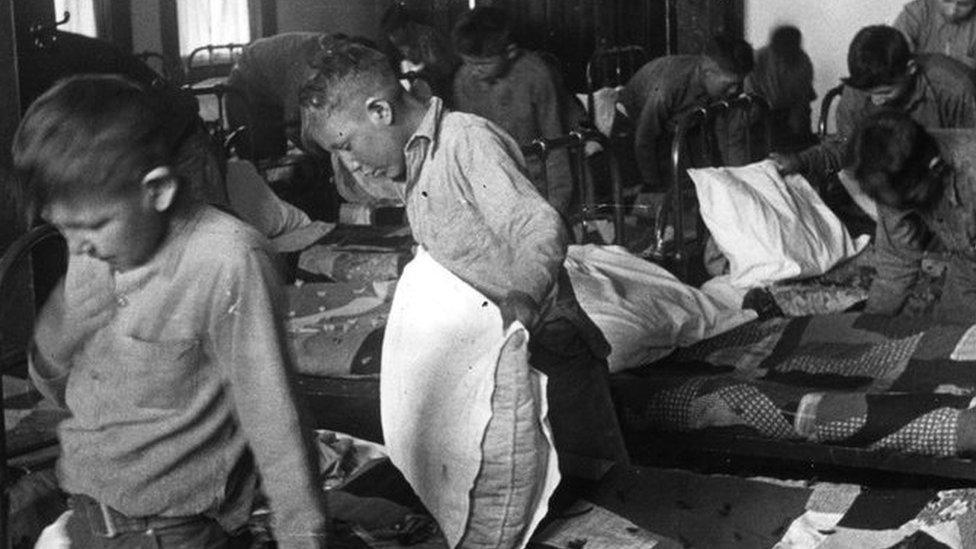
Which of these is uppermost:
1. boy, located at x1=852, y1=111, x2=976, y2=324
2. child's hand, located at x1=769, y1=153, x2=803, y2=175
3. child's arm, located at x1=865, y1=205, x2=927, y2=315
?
boy, located at x1=852, y1=111, x2=976, y2=324

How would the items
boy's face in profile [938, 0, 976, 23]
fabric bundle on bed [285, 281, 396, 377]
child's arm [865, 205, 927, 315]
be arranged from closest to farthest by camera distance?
fabric bundle on bed [285, 281, 396, 377] → child's arm [865, 205, 927, 315] → boy's face in profile [938, 0, 976, 23]

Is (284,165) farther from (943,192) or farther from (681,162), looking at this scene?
(943,192)

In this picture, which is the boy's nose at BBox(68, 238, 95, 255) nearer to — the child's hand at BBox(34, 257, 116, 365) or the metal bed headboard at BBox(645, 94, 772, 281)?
the child's hand at BBox(34, 257, 116, 365)

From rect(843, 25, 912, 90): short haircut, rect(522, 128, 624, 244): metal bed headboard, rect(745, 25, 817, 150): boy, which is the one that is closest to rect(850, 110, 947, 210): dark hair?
rect(843, 25, 912, 90): short haircut

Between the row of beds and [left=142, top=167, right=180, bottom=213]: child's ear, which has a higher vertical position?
[left=142, top=167, right=180, bottom=213]: child's ear

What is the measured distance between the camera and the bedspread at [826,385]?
3.26m

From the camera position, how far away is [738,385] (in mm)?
3576

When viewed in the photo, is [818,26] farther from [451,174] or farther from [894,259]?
[451,174]

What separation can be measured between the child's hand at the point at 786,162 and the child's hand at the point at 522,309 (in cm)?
281

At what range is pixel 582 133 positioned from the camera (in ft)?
16.9

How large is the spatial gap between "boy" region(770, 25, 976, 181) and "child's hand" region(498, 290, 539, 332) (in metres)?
2.68

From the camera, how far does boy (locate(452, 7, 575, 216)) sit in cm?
550

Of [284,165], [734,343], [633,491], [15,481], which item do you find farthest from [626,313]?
[15,481]

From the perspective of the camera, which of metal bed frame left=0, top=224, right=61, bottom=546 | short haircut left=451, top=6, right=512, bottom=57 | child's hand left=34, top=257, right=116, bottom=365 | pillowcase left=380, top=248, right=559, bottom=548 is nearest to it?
child's hand left=34, top=257, right=116, bottom=365
